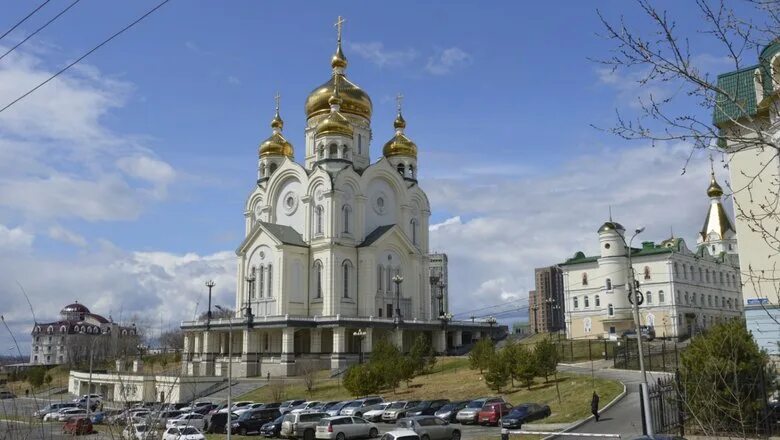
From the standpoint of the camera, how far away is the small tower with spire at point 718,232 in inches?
2938

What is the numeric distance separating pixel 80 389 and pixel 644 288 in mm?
50633

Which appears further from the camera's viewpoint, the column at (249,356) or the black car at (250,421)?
the column at (249,356)

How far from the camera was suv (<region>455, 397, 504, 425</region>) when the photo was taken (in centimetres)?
2944

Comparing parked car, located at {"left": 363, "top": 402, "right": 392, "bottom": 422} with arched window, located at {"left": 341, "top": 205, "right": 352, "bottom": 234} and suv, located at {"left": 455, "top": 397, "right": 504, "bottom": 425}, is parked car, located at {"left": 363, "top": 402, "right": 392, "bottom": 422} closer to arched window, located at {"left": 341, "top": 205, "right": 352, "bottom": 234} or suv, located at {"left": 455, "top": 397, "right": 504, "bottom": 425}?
suv, located at {"left": 455, "top": 397, "right": 504, "bottom": 425}

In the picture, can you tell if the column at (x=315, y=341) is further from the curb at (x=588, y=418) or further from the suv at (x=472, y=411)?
the curb at (x=588, y=418)

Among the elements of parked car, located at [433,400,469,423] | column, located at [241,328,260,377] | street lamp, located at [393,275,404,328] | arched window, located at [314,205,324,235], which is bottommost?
parked car, located at [433,400,469,423]

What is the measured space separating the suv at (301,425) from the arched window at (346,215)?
109 feet

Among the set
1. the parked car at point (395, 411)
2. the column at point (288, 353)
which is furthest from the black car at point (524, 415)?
the column at point (288, 353)

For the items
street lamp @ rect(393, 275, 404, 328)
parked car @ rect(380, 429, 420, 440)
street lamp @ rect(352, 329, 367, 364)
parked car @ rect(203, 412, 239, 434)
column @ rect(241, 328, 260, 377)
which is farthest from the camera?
street lamp @ rect(393, 275, 404, 328)

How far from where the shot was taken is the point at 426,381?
4559cm

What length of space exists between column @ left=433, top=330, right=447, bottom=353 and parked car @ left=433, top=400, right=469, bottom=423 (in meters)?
29.0

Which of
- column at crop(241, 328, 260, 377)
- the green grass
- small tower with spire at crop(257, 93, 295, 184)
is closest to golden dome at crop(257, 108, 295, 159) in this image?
small tower with spire at crop(257, 93, 295, 184)

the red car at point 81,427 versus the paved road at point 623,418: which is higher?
the red car at point 81,427

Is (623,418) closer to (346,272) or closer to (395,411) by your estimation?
(395,411)
